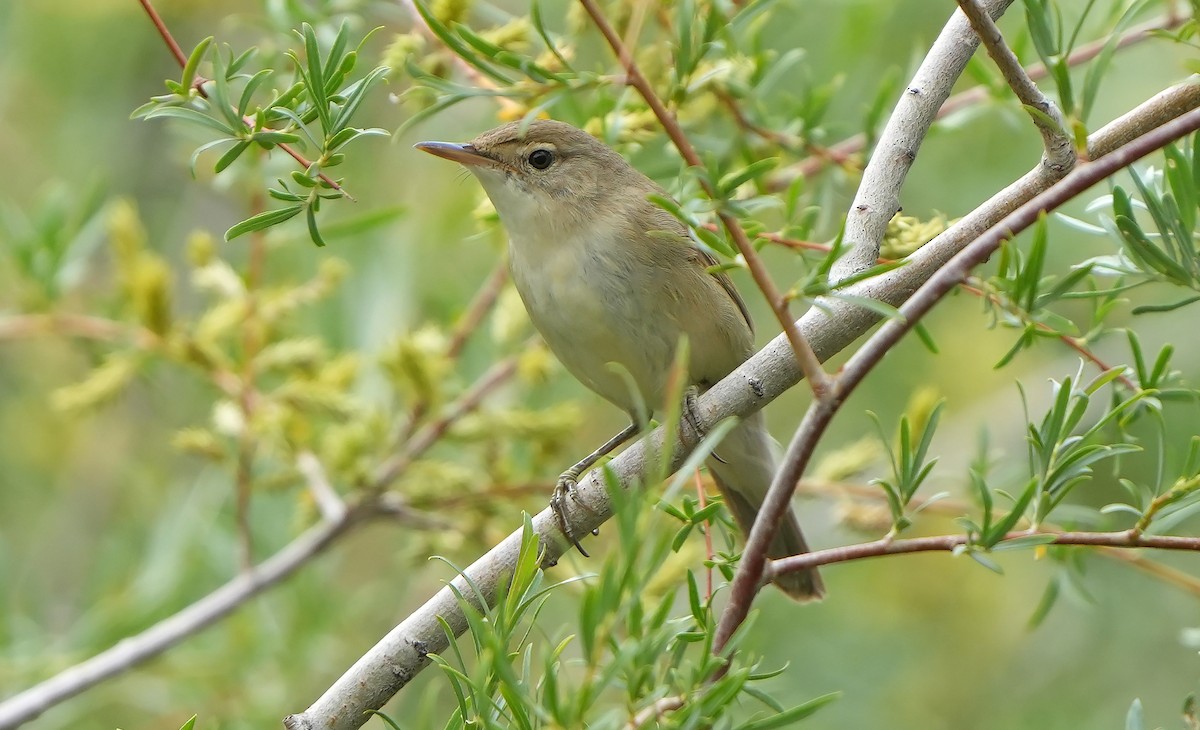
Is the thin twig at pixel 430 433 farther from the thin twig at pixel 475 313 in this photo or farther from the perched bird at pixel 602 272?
the perched bird at pixel 602 272

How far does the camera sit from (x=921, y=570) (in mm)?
4859

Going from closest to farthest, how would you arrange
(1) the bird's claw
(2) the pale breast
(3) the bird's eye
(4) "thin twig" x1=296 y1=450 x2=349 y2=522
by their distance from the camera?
(1) the bird's claw < (2) the pale breast < (3) the bird's eye < (4) "thin twig" x1=296 y1=450 x2=349 y2=522

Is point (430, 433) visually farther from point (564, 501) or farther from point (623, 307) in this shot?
point (564, 501)

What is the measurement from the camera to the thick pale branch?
1915mm

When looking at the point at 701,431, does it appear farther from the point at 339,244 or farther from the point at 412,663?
the point at 339,244

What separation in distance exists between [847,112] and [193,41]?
297 centimetres

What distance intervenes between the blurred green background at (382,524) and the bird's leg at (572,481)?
0.41 metres

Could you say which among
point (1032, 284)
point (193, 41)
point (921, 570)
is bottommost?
point (921, 570)

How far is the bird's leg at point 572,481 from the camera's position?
7.03 ft

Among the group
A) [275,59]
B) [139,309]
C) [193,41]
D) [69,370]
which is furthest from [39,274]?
[193,41]

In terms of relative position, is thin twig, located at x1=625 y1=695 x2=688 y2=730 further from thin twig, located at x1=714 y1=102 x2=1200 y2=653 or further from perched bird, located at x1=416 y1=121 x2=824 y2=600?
perched bird, located at x1=416 y1=121 x2=824 y2=600

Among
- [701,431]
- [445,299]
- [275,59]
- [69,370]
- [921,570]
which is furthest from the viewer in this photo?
[69,370]

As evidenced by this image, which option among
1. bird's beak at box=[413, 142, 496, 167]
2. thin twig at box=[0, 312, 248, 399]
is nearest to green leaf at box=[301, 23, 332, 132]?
bird's beak at box=[413, 142, 496, 167]

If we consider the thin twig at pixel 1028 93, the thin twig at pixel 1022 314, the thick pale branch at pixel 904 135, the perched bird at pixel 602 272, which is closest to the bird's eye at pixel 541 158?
the perched bird at pixel 602 272
